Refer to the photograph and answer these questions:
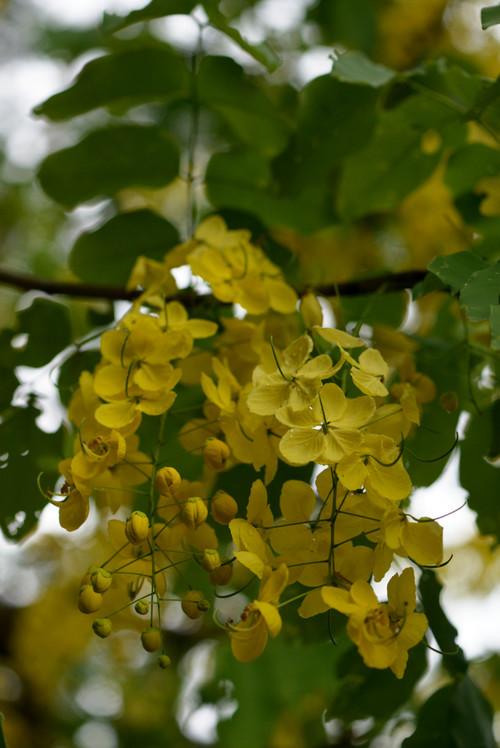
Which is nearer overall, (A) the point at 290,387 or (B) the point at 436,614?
(A) the point at 290,387

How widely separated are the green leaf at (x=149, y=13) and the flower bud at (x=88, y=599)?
0.65 metres

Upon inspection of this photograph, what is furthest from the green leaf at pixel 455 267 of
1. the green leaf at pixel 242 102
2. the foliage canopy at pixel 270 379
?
the green leaf at pixel 242 102

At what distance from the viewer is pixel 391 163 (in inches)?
46.4

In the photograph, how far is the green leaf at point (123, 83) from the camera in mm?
1020

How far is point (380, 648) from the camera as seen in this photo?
0.55m

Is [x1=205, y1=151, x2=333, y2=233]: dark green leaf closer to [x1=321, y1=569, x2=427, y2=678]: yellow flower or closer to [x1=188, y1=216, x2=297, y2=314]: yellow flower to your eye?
→ [x1=188, y1=216, x2=297, y2=314]: yellow flower

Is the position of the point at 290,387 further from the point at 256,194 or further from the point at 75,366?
the point at 256,194

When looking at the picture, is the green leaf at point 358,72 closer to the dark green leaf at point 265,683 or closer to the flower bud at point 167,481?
the flower bud at point 167,481

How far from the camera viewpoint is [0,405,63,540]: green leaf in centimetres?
93

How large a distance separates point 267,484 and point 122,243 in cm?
58

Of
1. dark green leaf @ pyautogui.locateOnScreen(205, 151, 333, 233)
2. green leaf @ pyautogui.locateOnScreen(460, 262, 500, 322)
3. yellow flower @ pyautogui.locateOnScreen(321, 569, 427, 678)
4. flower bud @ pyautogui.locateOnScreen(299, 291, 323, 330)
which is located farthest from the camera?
dark green leaf @ pyautogui.locateOnScreen(205, 151, 333, 233)

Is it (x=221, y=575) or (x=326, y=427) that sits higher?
(x=326, y=427)

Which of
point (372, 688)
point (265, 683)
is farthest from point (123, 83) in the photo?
point (265, 683)

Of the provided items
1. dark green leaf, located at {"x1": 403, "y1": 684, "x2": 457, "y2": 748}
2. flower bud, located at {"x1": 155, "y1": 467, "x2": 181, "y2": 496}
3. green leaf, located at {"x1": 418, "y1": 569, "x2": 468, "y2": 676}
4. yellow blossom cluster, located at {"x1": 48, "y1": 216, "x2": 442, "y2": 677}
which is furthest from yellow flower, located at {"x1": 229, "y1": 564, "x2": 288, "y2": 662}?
dark green leaf, located at {"x1": 403, "y1": 684, "x2": 457, "y2": 748}
